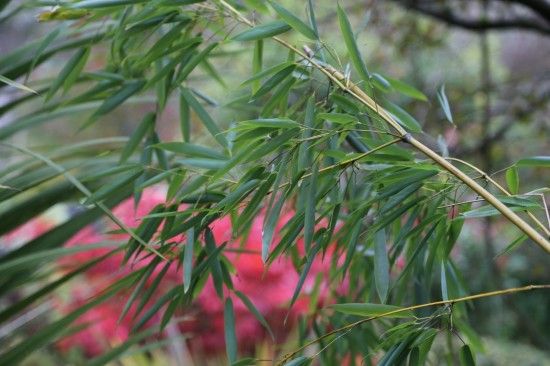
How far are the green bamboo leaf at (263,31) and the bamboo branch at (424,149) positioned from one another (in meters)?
0.03

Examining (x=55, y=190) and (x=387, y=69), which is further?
(x=387, y=69)

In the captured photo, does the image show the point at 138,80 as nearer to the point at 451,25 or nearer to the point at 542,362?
the point at 451,25

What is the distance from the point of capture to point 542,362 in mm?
3316

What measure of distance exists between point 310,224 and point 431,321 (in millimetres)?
166

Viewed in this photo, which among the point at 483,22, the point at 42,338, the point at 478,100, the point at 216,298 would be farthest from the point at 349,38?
the point at 478,100

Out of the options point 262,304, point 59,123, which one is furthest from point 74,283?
point 59,123

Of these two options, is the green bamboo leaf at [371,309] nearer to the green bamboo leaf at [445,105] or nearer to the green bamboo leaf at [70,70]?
the green bamboo leaf at [445,105]

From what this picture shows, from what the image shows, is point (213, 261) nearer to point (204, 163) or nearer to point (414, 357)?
point (204, 163)

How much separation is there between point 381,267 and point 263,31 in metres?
0.29

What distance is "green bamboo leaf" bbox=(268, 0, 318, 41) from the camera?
84 cm

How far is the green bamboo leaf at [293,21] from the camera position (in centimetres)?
84

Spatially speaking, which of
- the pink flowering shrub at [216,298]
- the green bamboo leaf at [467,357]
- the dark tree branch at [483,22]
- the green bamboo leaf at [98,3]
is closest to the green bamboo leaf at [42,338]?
the green bamboo leaf at [98,3]

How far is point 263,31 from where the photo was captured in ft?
2.87

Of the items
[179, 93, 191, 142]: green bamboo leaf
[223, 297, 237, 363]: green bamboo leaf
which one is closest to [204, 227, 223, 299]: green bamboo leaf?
[223, 297, 237, 363]: green bamboo leaf
